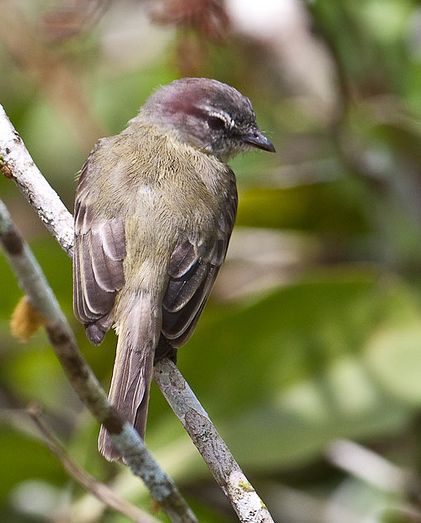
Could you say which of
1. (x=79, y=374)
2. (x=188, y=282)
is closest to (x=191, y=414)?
(x=188, y=282)

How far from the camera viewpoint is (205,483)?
16.5ft

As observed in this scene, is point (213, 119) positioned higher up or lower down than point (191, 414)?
lower down

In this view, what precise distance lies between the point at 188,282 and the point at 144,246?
7.6 inches

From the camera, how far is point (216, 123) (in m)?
4.77

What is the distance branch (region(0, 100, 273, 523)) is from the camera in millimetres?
2867

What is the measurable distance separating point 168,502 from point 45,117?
4.55 metres

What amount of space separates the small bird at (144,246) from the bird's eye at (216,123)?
15 cm

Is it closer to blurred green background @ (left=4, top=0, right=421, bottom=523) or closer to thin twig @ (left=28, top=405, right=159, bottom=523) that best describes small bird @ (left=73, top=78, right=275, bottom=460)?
thin twig @ (left=28, top=405, right=159, bottom=523)

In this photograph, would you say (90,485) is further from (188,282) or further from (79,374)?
(188,282)

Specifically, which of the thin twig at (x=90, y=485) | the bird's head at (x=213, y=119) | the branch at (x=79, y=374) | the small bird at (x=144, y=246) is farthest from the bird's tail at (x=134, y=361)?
the bird's head at (x=213, y=119)

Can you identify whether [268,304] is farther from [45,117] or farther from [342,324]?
[45,117]

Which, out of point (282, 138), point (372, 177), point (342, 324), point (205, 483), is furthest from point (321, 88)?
point (205, 483)

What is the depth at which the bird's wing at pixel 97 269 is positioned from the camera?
12.4 ft

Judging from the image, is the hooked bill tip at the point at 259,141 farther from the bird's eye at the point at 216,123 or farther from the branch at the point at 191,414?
the branch at the point at 191,414
